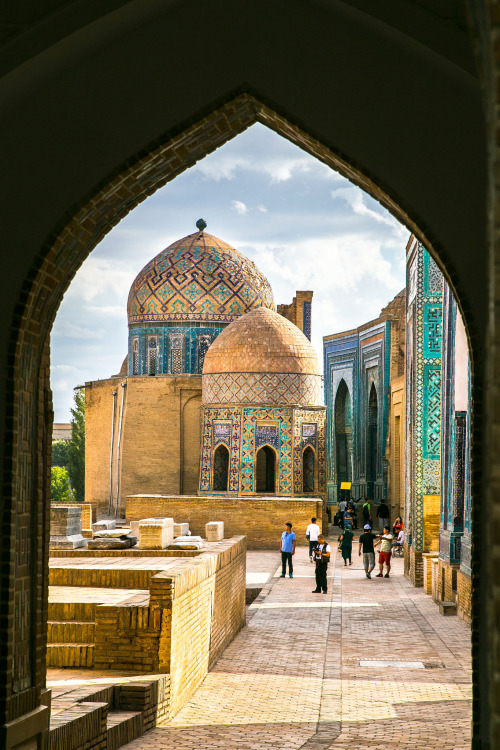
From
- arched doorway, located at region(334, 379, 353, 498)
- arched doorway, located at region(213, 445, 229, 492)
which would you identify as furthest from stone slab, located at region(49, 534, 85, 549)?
arched doorway, located at region(334, 379, 353, 498)

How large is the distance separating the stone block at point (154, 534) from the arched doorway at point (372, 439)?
1349 centimetres

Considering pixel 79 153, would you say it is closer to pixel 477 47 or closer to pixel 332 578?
pixel 477 47

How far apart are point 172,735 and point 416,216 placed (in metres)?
4.10

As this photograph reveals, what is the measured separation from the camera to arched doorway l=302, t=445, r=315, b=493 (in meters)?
25.0

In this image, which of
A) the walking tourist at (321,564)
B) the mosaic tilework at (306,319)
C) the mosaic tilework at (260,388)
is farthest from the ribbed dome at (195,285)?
the walking tourist at (321,564)

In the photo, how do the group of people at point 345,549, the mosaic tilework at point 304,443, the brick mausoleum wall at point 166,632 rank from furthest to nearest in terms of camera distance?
the mosaic tilework at point 304,443 → the group of people at point 345,549 → the brick mausoleum wall at point 166,632

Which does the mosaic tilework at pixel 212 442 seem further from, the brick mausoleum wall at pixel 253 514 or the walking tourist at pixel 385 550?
the walking tourist at pixel 385 550

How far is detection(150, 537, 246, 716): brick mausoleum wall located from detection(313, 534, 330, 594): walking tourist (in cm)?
236

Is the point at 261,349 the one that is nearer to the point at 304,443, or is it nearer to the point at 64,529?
the point at 304,443

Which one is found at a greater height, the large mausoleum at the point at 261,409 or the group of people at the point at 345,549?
the large mausoleum at the point at 261,409

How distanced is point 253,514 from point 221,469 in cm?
354

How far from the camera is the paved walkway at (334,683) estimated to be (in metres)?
6.75

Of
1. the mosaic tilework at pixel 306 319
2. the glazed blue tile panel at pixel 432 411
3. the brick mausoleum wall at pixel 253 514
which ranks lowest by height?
the brick mausoleum wall at pixel 253 514

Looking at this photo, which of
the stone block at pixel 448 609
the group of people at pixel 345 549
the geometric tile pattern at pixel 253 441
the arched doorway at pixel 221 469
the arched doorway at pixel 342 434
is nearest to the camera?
the stone block at pixel 448 609
